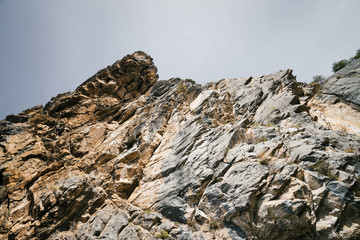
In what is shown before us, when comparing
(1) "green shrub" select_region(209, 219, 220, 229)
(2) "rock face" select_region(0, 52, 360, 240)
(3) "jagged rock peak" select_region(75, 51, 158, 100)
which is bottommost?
(1) "green shrub" select_region(209, 219, 220, 229)

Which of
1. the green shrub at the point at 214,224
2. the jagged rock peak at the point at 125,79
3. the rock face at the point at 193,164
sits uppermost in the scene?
the jagged rock peak at the point at 125,79

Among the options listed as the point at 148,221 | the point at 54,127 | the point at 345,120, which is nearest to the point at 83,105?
the point at 54,127

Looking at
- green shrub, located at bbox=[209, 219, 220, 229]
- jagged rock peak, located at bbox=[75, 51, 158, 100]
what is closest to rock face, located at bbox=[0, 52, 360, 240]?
green shrub, located at bbox=[209, 219, 220, 229]

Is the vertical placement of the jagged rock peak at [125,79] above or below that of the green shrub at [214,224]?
above

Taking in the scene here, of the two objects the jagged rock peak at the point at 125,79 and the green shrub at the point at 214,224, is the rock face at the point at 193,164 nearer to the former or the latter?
the green shrub at the point at 214,224

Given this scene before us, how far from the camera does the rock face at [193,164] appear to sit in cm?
888

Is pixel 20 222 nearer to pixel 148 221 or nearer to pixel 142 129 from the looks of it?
pixel 148 221

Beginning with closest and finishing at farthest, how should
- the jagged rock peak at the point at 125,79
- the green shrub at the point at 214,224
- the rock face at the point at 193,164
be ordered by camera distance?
the rock face at the point at 193,164 → the green shrub at the point at 214,224 → the jagged rock peak at the point at 125,79

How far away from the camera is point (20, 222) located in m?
14.1

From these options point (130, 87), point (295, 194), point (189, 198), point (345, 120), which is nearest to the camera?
point (295, 194)

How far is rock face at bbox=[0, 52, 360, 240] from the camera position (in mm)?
8875

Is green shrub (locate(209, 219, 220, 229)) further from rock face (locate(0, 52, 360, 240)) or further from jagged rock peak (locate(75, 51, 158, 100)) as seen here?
jagged rock peak (locate(75, 51, 158, 100))

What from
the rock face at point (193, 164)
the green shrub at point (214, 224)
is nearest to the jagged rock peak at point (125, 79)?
the rock face at point (193, 164)

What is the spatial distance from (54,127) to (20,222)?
10492 mm
